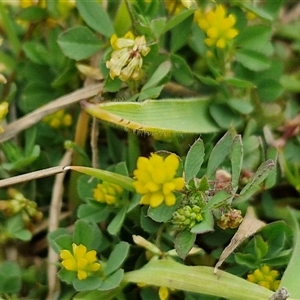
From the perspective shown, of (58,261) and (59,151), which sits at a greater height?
(59,151)

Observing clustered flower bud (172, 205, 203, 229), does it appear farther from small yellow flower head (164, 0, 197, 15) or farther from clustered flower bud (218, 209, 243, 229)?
small yellow flower head (164, 0, 197, 15)

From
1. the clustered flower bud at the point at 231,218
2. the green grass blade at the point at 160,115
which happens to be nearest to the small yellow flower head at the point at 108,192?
the green grass blade at the point at 160,115

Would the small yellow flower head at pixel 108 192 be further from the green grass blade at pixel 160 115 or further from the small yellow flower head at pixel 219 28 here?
the small yellow flower head at pixel 219 28

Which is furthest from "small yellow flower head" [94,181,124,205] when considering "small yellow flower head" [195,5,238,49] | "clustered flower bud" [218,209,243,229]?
"small yellow flower head" [195,5,238,49]

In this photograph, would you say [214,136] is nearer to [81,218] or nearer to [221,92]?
[221,92]

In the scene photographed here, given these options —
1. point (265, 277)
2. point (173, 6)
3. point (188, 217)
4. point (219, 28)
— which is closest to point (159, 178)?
point (188, 217)

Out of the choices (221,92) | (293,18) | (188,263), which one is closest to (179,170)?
(188,263)
